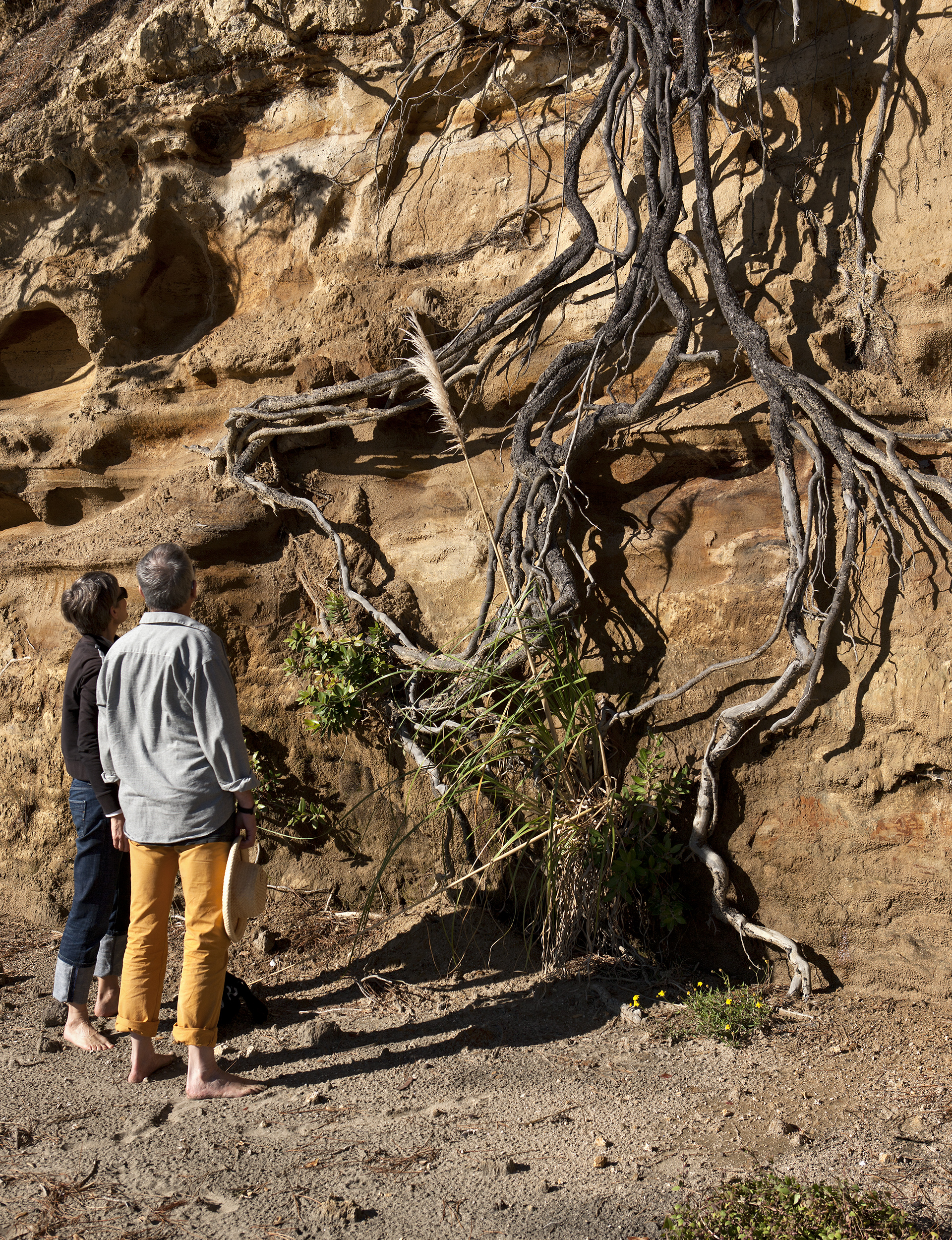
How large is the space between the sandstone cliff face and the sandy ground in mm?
649

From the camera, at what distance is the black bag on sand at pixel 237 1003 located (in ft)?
11.8

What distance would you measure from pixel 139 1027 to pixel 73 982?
0.52 meters

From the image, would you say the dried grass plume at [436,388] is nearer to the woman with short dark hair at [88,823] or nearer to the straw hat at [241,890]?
the woman with short dark hair at [88,823]

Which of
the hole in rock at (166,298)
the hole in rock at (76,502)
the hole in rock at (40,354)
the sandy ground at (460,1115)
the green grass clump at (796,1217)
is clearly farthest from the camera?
the hole in rock at (40,354)

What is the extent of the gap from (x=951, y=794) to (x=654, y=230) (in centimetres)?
267

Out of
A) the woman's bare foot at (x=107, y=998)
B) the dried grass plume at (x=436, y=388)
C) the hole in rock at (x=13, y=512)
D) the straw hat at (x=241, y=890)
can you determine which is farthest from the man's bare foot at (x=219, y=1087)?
the hole in rock at (x=13, y=512)

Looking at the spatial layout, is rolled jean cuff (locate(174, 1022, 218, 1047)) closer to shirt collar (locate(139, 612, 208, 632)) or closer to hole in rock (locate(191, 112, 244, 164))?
shirt collar (locate(139, 612, 208, 632))

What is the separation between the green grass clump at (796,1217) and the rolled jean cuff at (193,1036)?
4.95ft

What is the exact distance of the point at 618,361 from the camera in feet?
14.0

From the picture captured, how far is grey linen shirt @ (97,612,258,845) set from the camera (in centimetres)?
303

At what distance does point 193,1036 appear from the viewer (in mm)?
3012

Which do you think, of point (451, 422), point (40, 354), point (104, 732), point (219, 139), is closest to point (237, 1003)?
point (104, 732)

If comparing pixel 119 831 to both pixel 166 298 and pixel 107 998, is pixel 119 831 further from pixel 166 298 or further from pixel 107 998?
pixel 166 298

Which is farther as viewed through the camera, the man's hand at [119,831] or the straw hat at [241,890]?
the man's hand at [119,831]
